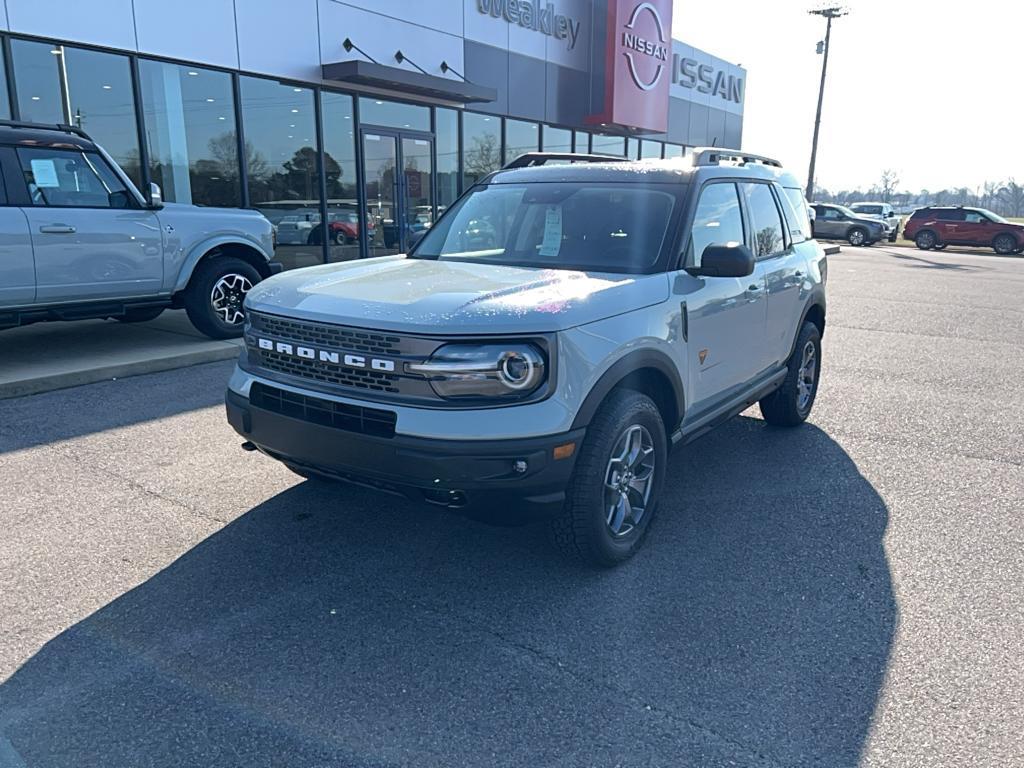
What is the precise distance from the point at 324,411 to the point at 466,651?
116 centimetres

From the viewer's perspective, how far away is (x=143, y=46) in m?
10.2

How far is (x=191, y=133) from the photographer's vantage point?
11.1 metres

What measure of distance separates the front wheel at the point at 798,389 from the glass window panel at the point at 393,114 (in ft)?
33.3

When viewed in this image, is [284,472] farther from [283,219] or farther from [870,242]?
[870,242]

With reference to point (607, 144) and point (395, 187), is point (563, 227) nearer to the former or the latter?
point (395, 187)

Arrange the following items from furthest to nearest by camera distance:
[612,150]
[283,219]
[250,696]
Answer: [612,150] < [283,219] < [250,696]

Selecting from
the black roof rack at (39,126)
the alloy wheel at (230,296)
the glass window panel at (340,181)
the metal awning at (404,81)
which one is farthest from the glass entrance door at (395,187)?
the black roof rack at (39,126)

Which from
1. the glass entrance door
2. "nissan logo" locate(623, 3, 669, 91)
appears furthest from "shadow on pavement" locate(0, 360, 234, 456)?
"nissan logo" locate(623, 3, 669, 91)

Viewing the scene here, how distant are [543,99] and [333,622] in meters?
16.2

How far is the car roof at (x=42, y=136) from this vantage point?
6.75 meters

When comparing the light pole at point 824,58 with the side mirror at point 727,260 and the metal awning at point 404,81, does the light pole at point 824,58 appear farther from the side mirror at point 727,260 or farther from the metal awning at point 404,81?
the side mirror at point 727,260

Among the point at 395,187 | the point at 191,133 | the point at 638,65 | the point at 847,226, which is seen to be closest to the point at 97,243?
the point at 191,133

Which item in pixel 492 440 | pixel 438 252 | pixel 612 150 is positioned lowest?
pixel 492 440

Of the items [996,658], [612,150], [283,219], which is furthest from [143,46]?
[612,150]
